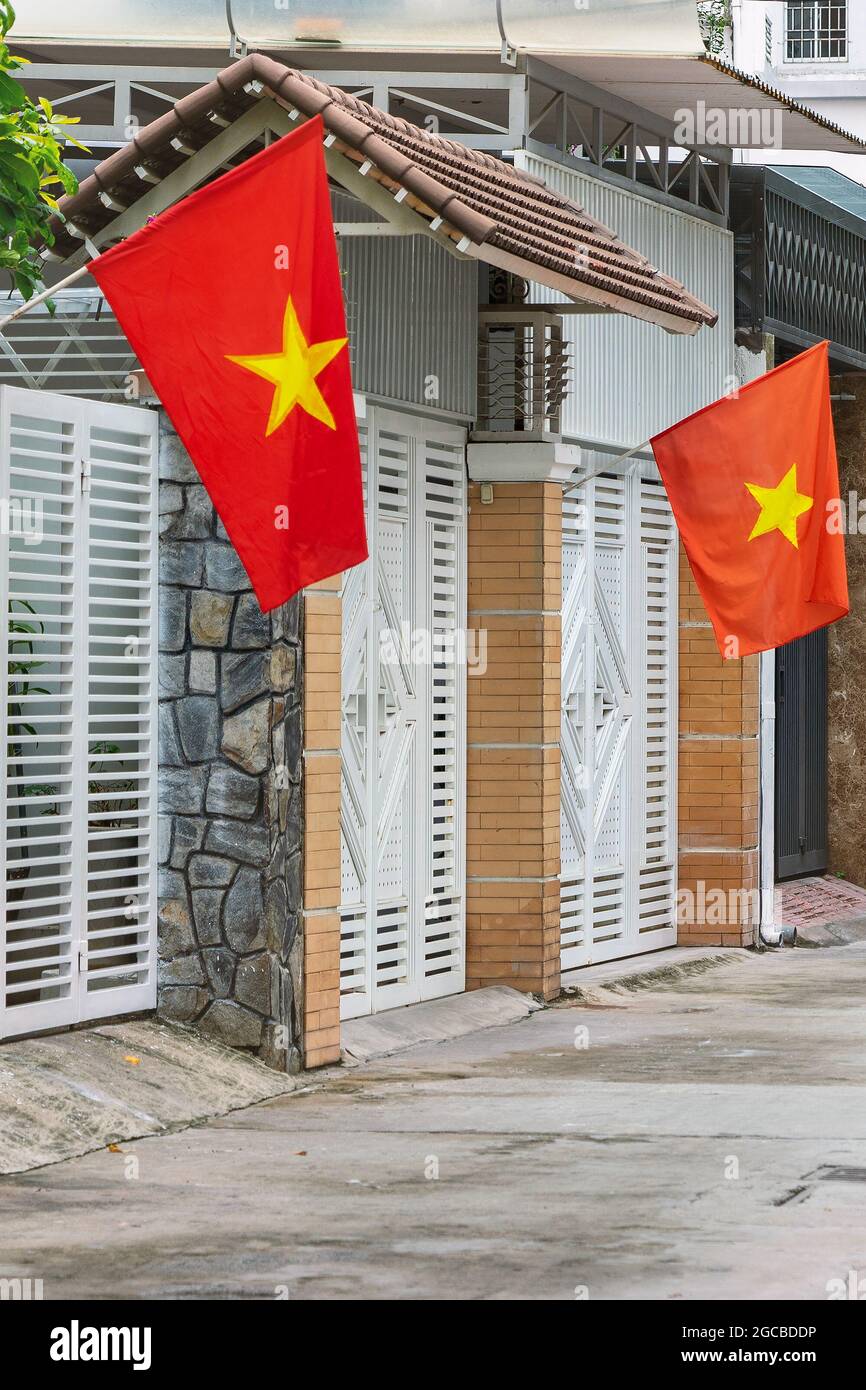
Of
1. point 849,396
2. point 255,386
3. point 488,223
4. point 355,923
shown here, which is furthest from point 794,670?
point 255,386

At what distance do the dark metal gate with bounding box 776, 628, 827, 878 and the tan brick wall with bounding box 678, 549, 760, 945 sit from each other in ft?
9.05

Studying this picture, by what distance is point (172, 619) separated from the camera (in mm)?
9797

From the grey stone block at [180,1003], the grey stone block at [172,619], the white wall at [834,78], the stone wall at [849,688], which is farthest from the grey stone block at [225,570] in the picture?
the white wall at [834,78]

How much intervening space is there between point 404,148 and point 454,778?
3628 millimetres

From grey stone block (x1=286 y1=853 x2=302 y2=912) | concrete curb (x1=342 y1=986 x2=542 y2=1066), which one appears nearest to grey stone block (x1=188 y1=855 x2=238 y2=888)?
grey stone block (x1=286 y1=853 x2=302 y2=912)

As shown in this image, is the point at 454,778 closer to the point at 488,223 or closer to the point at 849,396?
the point at 488,223

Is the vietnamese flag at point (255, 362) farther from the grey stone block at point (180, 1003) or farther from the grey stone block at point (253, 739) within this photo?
the grey stone block at point (180, 1003)

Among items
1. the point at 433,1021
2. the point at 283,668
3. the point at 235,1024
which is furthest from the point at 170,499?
the point at 433,1021

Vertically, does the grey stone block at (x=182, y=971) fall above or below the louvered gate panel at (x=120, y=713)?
below

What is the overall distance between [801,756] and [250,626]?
997 centimetres

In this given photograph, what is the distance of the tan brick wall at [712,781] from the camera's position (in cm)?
1537

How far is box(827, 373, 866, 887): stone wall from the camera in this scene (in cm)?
1911

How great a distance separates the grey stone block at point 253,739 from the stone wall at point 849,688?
10468 mm

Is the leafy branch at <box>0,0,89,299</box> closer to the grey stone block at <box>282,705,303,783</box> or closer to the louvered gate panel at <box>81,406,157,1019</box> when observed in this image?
the louvered gate panel at <box>81,406,157,1019</box>
